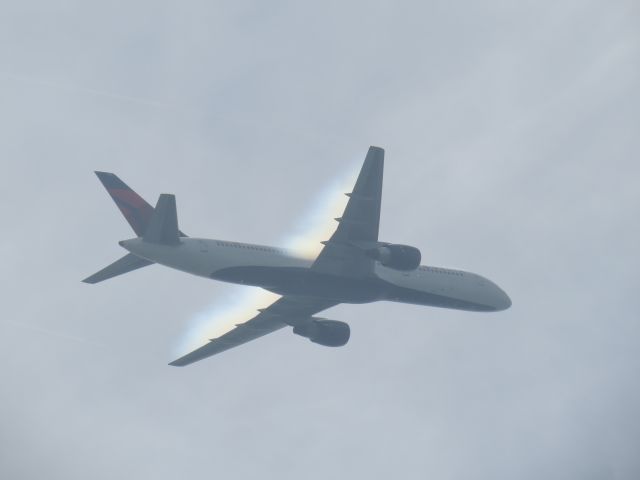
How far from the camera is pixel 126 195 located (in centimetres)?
Answer: 5338

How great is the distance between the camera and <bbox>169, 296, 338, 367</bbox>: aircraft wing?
199 feet

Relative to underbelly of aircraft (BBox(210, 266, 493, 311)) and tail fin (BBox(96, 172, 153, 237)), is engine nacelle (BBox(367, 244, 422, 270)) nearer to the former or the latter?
underbelly of aircraft (BBox(210, 266, 493, 311))

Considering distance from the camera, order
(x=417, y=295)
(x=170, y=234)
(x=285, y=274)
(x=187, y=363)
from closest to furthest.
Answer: (x=170, y=234)
(x=285, y=274)
(x=417, y=295)
(x=187, y=363)

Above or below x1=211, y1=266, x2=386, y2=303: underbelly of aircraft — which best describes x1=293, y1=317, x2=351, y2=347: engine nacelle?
above

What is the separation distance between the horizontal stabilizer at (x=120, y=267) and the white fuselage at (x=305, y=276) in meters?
0.96

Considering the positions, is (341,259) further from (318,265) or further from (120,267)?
(120,267)

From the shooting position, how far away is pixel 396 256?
54.2 m

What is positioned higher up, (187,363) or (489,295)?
(489,295)

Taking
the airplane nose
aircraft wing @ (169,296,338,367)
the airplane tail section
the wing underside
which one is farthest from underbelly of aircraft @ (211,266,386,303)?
the airplane nose

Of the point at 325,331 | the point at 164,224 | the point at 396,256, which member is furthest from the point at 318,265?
the point at 164,224

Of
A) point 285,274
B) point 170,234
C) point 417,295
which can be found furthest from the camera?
point 417,295

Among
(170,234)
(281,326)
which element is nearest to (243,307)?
(281,326)

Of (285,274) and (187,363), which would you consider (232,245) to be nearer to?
(285,274)

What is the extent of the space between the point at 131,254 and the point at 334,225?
965cm
